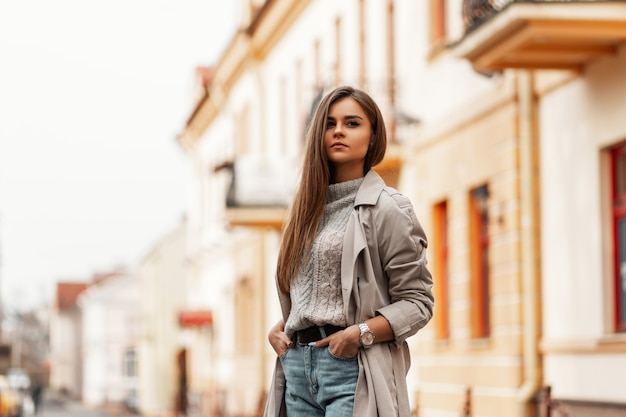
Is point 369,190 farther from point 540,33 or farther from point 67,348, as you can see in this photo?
point 67,348

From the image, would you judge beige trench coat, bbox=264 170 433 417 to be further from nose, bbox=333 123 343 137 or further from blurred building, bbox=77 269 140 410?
blurred building, bbox=77 269 140 410

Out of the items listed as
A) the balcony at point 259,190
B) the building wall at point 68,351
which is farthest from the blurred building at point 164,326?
the building wall at point 68,351

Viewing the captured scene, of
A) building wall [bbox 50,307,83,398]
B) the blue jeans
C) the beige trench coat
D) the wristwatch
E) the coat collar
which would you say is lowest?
building wall [bbox 50,307,83,398]

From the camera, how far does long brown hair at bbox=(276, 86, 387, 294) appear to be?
4.95 metres

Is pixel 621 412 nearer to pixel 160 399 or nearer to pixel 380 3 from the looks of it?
pixel 380 3

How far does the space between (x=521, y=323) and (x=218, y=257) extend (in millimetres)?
25956

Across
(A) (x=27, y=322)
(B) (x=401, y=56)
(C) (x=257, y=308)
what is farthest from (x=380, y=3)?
(A) (x=27, y=322)

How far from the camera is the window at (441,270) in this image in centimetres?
1833

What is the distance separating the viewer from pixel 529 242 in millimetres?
14695

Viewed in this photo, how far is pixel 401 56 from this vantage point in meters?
19.9

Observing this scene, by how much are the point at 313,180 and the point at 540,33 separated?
7797mm

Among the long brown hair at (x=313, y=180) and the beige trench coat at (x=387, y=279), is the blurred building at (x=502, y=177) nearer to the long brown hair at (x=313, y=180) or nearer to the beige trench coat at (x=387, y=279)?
the long brown hair at (x=313, y=180)

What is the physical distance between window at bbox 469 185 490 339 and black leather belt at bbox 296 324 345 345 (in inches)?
462

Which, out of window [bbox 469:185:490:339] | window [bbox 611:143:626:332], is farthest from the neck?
window [bbox 469:185:490:339]
